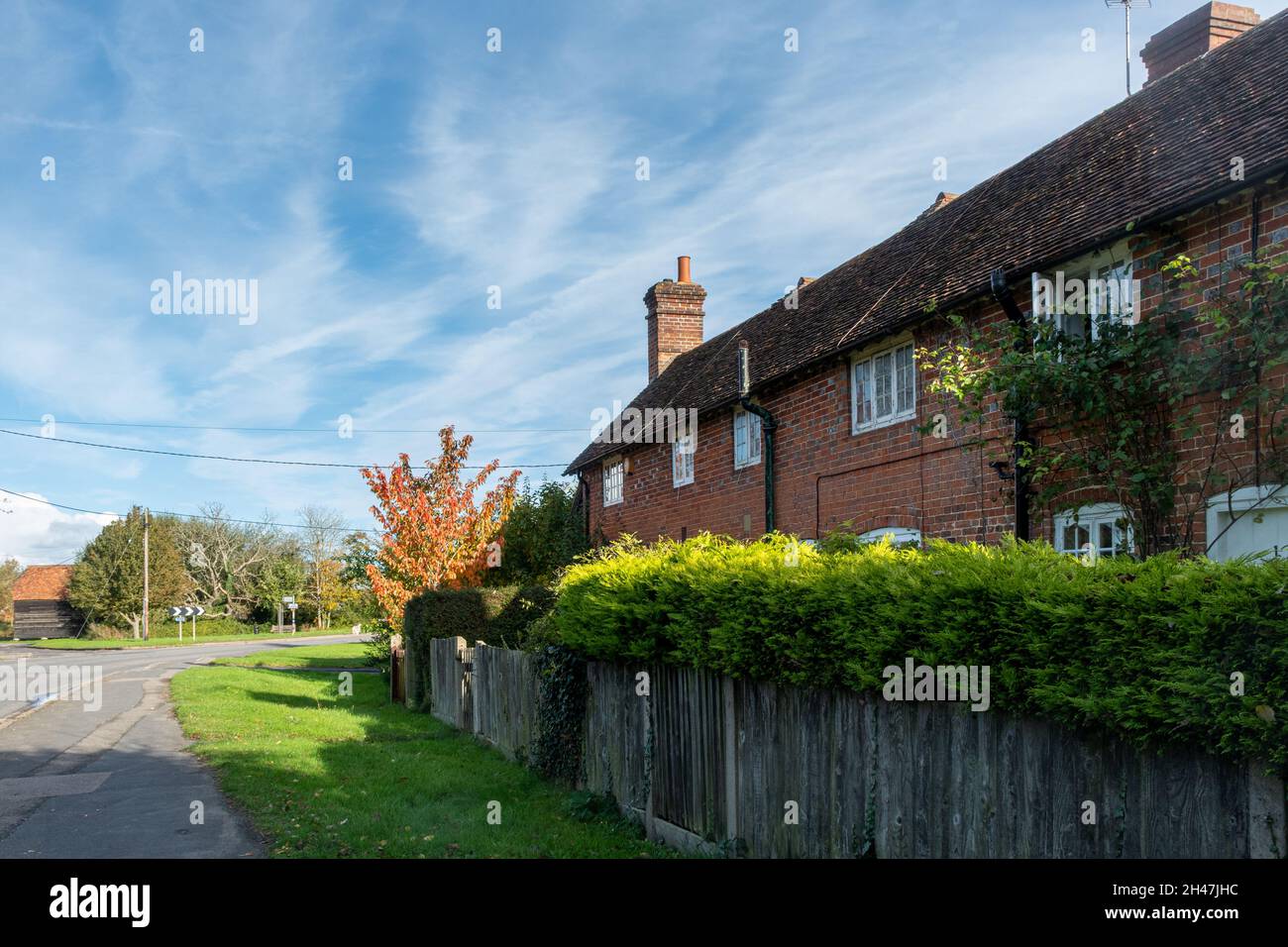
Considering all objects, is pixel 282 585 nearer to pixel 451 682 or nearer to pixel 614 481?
pixel 614 481

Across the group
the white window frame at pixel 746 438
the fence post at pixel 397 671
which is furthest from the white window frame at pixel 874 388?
the fence post at pixel 397 671

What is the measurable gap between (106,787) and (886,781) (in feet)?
26.4

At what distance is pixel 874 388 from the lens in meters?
13.2

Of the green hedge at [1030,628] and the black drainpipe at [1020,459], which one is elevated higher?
the black drainpipe at [1020,459]

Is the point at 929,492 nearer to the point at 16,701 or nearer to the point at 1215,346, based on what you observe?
the point at 1215,346

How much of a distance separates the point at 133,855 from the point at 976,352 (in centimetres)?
879

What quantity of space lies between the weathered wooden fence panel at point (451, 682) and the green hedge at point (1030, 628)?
729 centimetres

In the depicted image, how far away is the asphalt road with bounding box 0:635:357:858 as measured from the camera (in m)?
7.25

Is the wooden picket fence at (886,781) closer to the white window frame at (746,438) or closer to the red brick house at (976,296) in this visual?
the red brick house at (976,296)

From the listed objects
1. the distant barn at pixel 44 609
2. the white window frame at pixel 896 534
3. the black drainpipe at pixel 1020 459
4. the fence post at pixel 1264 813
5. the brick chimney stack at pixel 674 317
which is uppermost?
the brick chimney stack at pixel 674 317

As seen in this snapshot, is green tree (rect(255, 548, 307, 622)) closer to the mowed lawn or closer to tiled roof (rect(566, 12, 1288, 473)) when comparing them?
the mowed lawn

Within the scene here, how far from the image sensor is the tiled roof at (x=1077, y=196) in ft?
29.4

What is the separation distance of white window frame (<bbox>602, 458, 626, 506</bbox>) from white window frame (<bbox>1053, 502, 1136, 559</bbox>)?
1348 centimetres

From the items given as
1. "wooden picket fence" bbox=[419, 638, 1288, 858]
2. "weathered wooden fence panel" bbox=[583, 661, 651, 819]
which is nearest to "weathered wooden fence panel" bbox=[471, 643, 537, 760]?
"weathered wooden fence panel" bbox=[583, 661, 651, 819]
